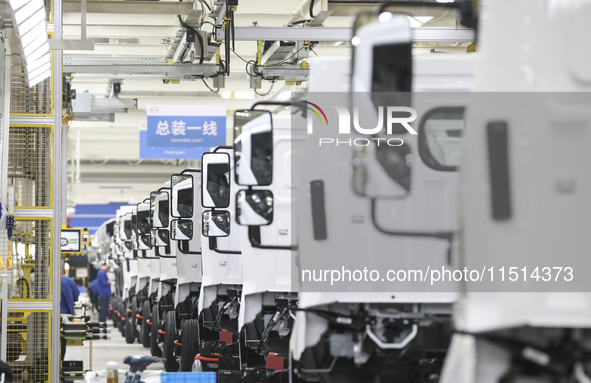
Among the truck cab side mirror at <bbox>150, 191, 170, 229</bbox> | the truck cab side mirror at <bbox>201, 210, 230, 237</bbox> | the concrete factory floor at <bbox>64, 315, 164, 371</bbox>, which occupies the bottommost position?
the concrete factory floor at <bbox>64, 315, 164, 371</bbox>

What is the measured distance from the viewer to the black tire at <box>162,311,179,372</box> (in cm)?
1316

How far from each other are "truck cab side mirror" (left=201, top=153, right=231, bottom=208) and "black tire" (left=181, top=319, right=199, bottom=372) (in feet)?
9.57

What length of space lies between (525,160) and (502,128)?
0.14 metres

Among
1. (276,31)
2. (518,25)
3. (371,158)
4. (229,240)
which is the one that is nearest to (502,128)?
(518,25)

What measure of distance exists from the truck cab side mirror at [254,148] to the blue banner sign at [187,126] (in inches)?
447

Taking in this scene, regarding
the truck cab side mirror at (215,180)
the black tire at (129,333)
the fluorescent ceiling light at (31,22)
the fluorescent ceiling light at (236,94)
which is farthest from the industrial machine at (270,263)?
the fluorescent ceiling light at (236,94)

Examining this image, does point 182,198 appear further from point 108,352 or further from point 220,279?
point 108,352

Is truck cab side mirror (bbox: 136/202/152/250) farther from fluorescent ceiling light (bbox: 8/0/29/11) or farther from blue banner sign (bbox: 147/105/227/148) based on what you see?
fluorescent ceiling light (bbox: 8/0/29/11)

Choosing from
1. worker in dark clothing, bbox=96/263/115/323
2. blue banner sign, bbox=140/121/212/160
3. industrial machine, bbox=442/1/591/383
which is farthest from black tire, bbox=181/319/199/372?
worker in dark clothing, bbox=96/263/115/323

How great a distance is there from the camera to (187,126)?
17.5 meters

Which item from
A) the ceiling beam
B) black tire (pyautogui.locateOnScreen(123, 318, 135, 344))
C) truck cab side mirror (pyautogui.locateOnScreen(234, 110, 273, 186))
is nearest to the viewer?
truck cab side mirror (pyautogui.locateOnScreen(234, 110, 273, 186))

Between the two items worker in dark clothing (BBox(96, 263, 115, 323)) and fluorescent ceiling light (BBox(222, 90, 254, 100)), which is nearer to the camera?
fluorescent ceiling light (BBox(222, 90, 254, 100))

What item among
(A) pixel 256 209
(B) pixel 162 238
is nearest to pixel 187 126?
(B) pixel 162 238

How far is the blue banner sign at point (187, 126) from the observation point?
690 inches
